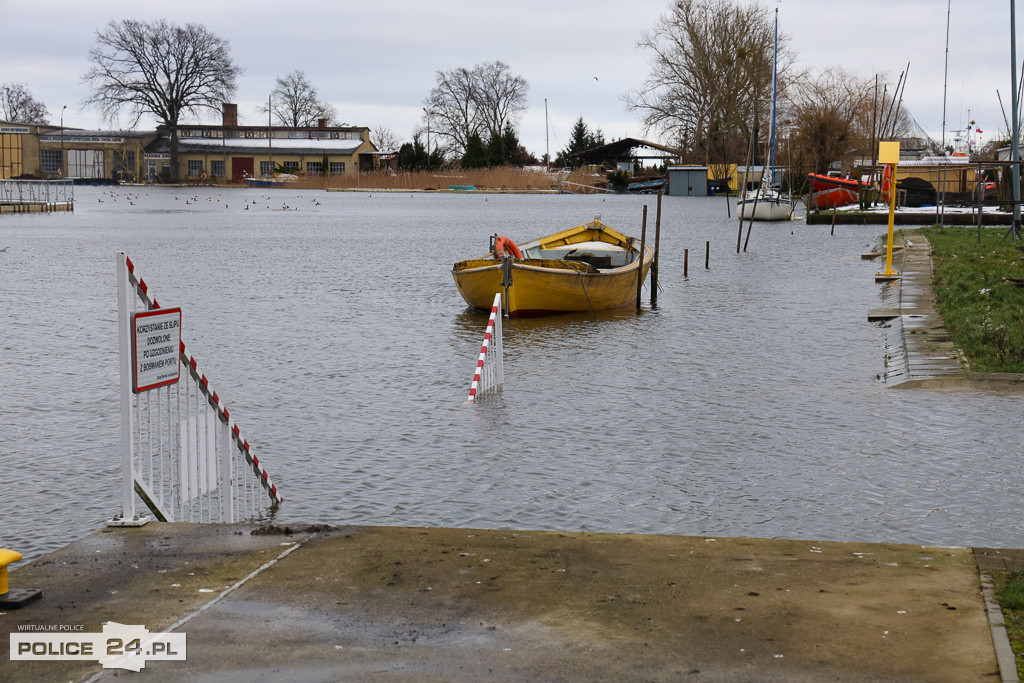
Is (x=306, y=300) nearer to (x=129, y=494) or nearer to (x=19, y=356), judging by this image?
(x=19, y=356)

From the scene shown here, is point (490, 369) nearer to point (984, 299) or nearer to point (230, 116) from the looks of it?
point (984, 299)

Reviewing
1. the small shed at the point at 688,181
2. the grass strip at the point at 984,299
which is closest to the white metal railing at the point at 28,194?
the small shed at the point at 688,181

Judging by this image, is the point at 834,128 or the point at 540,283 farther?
the point at 834,128

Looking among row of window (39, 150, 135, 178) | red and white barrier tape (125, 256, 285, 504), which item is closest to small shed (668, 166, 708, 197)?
row of window (39, 150, 135, 178)

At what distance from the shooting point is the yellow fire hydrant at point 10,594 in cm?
582

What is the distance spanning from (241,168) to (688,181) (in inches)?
2138

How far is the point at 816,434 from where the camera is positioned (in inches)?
525

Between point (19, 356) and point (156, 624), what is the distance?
15368 mm

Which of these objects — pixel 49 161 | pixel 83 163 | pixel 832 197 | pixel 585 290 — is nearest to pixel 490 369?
pixel 585 290

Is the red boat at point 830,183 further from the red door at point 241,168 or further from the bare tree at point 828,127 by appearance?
the red door at point 241,168

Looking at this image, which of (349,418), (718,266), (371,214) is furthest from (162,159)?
(349,418)

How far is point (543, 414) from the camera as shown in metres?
14.9

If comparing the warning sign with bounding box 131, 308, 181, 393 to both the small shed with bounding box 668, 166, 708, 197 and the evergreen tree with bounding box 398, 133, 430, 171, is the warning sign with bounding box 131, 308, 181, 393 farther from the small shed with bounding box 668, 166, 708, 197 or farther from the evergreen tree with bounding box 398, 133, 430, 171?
the evergreen tree with bounding box 398, 133, 430, 171

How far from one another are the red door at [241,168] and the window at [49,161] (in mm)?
21441
